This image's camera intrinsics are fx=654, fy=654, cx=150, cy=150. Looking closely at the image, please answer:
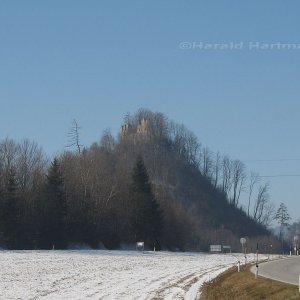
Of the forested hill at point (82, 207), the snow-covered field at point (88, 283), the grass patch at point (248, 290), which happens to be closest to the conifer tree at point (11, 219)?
the forested hill at point (82, 207)

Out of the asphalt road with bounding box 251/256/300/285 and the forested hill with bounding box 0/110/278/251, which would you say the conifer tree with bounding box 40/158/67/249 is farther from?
the asphalt road with bounding box 251/256/300/285

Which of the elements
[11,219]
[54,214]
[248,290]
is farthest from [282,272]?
[11,219]

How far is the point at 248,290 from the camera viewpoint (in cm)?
2784

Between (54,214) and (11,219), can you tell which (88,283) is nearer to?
(11,219)

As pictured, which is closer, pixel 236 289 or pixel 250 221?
pixel 236 289

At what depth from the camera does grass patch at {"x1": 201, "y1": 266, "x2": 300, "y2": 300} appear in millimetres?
24377

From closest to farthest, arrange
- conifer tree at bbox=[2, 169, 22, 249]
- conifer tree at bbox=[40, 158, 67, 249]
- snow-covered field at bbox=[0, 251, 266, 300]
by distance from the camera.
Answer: snow-covered field at bbox=[0, 251, 266, 300] → conifer tree at bbox=[2, 169, 22, 249] → conifer tree at bbox=[40, 158, 67, 249]

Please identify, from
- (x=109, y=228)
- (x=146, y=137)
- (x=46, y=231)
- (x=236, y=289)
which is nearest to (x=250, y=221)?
(x=146, y=137)

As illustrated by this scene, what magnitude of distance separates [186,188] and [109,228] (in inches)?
3115

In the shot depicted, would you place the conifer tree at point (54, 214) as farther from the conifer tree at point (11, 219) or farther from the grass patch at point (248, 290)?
the grass patch at point (248, 290)

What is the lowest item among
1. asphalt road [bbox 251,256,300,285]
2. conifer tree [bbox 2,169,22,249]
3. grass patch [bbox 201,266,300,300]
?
grass patch [bbox 201,266,300,300]

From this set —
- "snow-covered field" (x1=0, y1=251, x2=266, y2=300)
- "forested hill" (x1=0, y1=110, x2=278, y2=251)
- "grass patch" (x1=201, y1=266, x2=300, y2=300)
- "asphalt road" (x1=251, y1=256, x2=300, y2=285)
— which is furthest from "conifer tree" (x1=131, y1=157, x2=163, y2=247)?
"grass patch" (x1=201, y1=266, x2=300, y2=300)

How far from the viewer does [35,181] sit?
88875mm

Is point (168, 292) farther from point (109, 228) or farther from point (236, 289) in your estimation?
point (109, 228)
